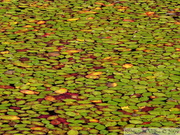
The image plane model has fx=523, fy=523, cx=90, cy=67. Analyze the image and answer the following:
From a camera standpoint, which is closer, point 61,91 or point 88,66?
point 61,91

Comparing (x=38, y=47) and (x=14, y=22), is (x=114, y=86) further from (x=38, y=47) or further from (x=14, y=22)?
(x=14, y=22)

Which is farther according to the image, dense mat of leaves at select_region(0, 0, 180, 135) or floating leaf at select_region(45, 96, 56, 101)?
floating leaf at select_region(45, 96, 56, 101)

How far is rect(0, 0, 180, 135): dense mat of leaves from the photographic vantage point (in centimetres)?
378

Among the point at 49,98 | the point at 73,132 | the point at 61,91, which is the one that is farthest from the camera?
the point at 61,91

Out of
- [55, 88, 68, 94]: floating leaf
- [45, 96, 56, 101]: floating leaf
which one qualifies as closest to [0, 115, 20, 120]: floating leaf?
[45, 96, 56, 101]: floating leaf

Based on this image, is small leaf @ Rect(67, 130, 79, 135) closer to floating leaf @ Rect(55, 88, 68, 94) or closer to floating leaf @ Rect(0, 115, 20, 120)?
floating leaf @ Rect(0, 115, 20, 120)

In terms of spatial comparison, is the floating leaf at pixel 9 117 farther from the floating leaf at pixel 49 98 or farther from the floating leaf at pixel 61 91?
the floating leaf at pixel 61 91

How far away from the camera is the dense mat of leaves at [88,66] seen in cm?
378

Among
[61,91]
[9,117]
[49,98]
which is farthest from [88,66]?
[9,117]

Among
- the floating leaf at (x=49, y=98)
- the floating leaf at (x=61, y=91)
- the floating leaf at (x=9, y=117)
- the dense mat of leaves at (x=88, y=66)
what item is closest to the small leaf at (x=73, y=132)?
the dense mat of leaves at (x=88, y=66)

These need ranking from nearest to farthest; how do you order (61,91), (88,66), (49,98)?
1. (49,98)
2. (61,91)
3. (88,66)

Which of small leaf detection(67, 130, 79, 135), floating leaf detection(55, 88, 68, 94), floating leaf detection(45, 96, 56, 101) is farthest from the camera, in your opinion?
floating leaf detection(55, 88, 68, 94)

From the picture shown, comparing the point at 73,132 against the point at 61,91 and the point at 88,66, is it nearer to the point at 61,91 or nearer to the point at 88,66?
the point at 61,91

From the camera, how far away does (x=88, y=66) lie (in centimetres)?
470
